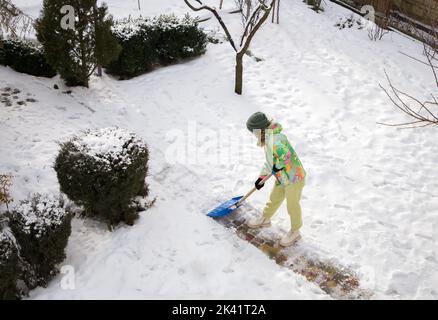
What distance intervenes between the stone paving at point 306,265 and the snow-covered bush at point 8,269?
8.11 feet

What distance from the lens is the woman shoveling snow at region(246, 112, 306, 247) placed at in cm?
474

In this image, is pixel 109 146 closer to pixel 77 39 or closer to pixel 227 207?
pixel 227 207

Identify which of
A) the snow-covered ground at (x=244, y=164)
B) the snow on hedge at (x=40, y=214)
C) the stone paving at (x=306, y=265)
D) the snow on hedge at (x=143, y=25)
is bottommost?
the stone paving at (x=306, y=265)

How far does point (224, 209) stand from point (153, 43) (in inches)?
205

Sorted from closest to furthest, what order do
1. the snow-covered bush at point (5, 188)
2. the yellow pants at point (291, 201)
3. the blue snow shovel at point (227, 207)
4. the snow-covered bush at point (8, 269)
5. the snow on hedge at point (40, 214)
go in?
1. the snow-covered bush at point (8, 269)
2. the snow on hedge at point (40, 214)
3. the yellow pants at point (291, 201)
4. the snow-covered bush at point (5, 188)
5. the blue snow shovel at point (227, 207)

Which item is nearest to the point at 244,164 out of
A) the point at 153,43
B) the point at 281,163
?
the point at 281,163

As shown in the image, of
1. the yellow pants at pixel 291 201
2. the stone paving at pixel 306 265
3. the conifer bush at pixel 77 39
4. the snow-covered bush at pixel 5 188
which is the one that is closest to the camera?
the stone paving at pixel 306 265

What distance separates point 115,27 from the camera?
29.3 feet

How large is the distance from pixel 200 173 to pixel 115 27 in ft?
14.3

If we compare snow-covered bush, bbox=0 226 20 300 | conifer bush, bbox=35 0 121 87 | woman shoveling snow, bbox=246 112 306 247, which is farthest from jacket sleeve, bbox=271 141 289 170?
conifer bush, bbox=35 0 121 87

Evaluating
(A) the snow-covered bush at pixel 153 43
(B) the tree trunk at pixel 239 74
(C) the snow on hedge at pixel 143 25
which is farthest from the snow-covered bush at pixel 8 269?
(C) the snow on hedge at pixel 143 25

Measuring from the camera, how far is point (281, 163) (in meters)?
4.79

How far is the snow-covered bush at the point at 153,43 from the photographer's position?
8883 mm

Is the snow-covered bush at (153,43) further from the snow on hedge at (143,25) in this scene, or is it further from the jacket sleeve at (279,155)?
the jacket sleeve at (279,155)
